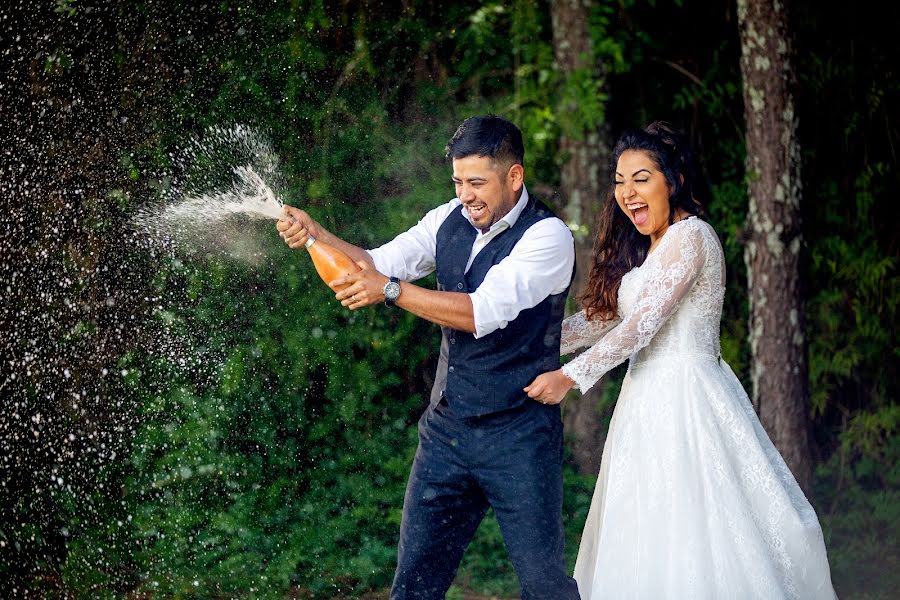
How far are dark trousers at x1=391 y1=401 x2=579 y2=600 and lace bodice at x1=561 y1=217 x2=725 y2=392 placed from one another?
0.81 feet

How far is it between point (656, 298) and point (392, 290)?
0.82 metres

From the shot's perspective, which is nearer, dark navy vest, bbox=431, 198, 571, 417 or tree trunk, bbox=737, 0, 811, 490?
dark navy vest, bbox=431, 198, 571, 417

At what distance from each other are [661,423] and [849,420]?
4071mm

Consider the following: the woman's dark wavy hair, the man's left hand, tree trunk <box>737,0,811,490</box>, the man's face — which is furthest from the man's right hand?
tree trunk <box>737,0,811,490</box>

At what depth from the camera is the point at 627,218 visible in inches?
147

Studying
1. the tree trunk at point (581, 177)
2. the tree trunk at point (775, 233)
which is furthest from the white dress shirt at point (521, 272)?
the tree trunk at point (581, 177)

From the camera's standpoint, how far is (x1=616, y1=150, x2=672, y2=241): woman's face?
352 cm

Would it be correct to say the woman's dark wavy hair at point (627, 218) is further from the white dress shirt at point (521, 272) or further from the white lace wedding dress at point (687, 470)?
the white dress shirt at point (521, 272)

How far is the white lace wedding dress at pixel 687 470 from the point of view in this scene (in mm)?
3365

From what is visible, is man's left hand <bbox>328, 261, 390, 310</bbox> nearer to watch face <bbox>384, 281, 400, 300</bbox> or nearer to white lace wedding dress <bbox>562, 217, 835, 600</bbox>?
watch face <bbox>384, 281, 400, 300</bbox>

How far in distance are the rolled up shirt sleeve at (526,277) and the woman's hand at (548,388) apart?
197 mm

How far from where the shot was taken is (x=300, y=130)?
21.1 ft

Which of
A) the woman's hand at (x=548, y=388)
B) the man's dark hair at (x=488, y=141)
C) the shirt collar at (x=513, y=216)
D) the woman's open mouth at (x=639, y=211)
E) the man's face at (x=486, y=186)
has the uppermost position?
the man's dark hair at (x=488, y=141)

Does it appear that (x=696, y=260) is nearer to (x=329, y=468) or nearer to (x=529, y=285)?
(x=529, y=285)
